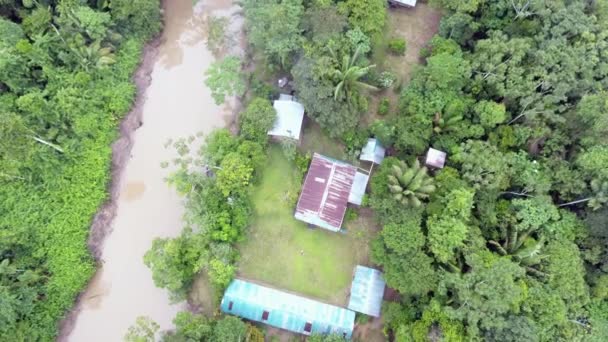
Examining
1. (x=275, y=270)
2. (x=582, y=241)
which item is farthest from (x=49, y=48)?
(x=582, y=241)

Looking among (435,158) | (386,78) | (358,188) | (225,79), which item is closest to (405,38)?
(386,78)

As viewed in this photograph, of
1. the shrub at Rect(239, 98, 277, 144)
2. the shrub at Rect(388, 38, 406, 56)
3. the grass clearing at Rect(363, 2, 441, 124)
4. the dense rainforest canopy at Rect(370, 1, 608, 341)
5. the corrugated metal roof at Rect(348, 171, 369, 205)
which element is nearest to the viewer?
the dense rainforest canopy at Rect(370, 1, 608, 341)

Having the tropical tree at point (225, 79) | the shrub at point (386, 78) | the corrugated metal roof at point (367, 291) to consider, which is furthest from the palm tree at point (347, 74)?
the corrugated metal roof at point (367, 291)

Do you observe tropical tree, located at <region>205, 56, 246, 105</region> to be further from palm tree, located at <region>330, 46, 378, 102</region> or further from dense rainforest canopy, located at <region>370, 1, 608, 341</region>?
dense rainforest canopy, located at <region>370, 1, 608, 341</region>

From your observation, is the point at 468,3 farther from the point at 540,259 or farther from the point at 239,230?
the point at 239,230

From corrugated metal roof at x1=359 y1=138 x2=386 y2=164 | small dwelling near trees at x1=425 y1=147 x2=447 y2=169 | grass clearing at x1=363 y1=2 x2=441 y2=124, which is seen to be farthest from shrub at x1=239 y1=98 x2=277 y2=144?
small dwelling near trees at x1=425 y1=147 x2=447 y2=169

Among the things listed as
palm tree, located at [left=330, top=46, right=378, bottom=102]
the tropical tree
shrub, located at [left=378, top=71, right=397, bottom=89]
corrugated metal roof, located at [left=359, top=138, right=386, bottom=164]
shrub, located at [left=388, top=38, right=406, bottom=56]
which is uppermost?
shrub, located at [left=388, top=38, right=406, bottom=56]

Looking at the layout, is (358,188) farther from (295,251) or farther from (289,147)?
(295,251)
